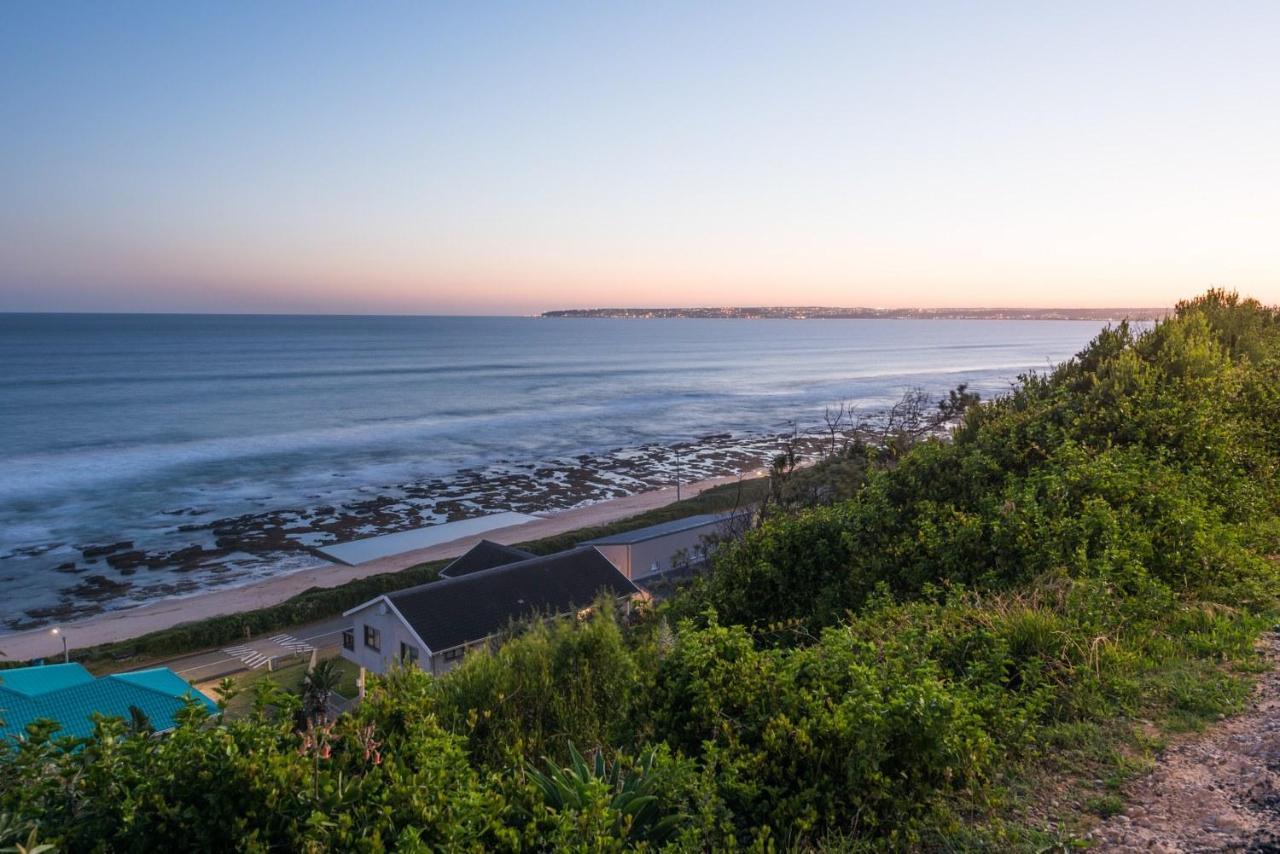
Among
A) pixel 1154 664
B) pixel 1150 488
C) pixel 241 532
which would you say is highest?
pixel 1150 488

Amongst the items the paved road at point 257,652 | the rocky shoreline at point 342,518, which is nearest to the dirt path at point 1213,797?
the paved road at point 257,652

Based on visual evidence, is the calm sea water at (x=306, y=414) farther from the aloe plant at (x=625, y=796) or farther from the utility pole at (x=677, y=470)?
the aloe plant at (x=625, y=796)

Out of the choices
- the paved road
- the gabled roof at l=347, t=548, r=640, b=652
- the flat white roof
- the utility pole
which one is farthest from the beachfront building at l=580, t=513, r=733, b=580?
the utility pole

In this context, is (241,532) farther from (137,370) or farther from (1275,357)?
(137,370)

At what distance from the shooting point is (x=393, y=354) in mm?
138500

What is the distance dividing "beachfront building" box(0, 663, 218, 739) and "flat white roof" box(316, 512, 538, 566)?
1707 centimetres

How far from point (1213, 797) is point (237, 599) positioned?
31419 millimetres

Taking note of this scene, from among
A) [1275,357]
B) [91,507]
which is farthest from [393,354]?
[1275,357]

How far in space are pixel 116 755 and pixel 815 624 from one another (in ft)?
17.6

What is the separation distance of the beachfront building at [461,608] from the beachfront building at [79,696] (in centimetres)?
471

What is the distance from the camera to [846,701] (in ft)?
12.8

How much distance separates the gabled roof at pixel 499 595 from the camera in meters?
20.2

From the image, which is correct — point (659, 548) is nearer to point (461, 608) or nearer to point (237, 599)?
point (461, 608)

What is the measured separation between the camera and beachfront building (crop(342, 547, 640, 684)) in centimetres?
1989
